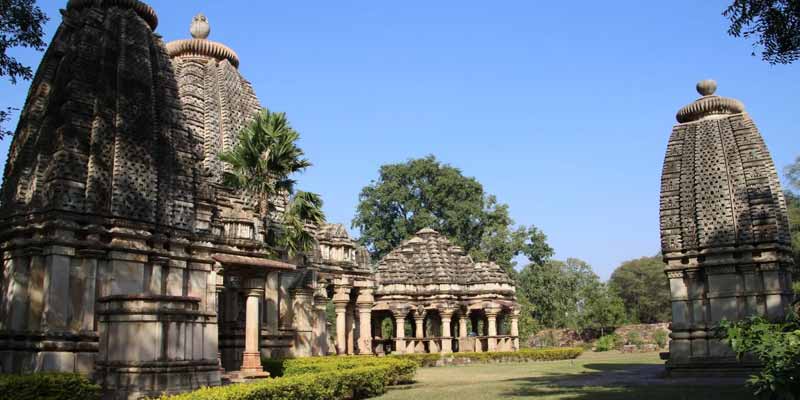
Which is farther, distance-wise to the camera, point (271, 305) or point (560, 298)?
point (560, 298)

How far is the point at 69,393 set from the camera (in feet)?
35.9

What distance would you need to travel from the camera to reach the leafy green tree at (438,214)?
5559 centimetres

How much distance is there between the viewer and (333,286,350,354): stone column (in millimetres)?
27630

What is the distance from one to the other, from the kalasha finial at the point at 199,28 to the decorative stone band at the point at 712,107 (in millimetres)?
20771

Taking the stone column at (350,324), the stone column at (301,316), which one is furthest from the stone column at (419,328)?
the stone column at (301,316)

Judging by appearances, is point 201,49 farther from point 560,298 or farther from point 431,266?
point 560,298

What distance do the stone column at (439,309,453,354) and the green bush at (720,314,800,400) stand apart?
85.1ft

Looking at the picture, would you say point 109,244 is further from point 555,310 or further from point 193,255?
point 555,310

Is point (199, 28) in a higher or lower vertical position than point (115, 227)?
higher

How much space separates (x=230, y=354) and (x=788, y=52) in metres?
17.0

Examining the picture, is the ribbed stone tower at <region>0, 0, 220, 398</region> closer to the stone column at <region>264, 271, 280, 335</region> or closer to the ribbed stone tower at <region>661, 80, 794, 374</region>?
the stone column at <region>264, 271, 280, 335</region>

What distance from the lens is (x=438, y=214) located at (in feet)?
192

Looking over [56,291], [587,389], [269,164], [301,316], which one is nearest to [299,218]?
[269,164]

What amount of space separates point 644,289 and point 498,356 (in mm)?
44166
